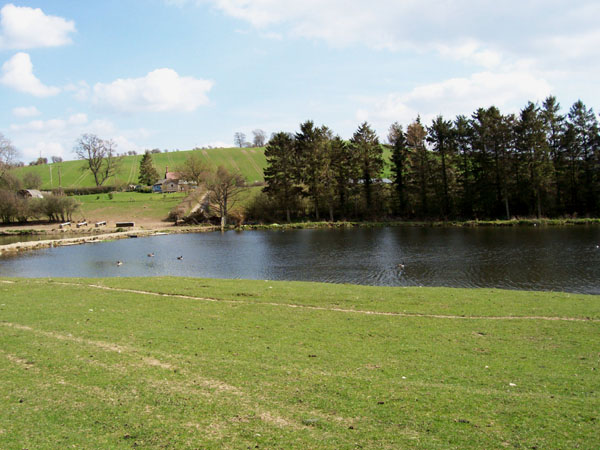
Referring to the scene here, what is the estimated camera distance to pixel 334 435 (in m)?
6.26

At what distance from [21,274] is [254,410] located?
1169 inches

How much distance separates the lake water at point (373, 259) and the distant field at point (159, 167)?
2812 inches

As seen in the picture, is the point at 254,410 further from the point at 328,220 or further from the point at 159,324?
the point at 328,220

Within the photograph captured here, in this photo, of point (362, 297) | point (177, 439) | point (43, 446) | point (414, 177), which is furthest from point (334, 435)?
point (414, 177)

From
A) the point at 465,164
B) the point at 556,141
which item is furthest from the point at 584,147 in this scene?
the point at 465,164

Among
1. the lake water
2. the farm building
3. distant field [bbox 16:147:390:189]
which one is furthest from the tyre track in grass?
distant field [bbox 16:147:390:189]

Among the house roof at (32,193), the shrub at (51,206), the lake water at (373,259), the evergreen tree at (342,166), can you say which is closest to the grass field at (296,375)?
the lake water at (373,259)

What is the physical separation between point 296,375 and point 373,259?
84.4 ft

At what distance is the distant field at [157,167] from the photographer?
123 meters

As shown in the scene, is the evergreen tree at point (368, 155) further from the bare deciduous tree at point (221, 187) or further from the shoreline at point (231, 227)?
the bare deciduous tree at point (221, 187)

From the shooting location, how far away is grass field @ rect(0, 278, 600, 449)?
20.6ft

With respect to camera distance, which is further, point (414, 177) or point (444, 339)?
point (414, 177)

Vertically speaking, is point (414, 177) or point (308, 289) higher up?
point (414, 177)

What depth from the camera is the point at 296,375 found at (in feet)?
28.3
